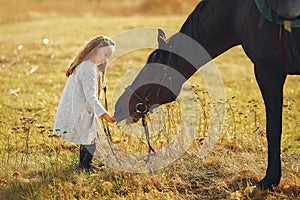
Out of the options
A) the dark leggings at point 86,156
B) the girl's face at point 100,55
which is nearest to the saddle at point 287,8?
the girl's face at point 100,55

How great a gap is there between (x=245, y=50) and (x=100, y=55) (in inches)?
49.5

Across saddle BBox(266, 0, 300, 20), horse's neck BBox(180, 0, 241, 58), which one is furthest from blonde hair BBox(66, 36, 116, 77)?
saddle BBox(266, 0, 300, 20)

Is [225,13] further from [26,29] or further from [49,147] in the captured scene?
[26,29]

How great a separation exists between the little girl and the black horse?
11.7 inches

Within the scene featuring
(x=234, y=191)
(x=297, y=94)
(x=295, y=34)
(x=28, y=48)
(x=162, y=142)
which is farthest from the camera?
(x=28, y=48)

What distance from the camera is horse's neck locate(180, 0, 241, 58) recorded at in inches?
187

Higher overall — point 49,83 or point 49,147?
point 49,83

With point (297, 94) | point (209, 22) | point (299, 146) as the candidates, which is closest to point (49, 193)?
point (209, 22)

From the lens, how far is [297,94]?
9.20 metres

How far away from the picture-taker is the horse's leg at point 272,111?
14.4 feet

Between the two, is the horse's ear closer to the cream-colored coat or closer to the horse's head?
the horse's head

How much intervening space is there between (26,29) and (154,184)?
1311cm

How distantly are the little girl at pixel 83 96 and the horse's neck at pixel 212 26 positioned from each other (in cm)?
76

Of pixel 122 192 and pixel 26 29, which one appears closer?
pixel 122 192
